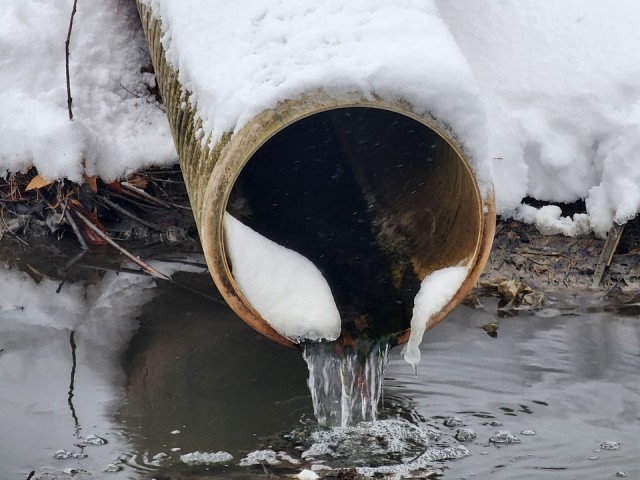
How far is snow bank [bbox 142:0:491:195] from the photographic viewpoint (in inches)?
109

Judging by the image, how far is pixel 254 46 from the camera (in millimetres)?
2967

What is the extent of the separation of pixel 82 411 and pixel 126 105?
1966mm

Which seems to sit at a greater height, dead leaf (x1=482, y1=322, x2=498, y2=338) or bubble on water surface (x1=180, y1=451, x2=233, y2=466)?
dead leaf (x1=482, y1=322, x2=498, y2=338)

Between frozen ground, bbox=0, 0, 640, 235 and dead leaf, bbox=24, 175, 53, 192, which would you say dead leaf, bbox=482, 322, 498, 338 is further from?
dead leaf, bbox=24, 175, 53, 192

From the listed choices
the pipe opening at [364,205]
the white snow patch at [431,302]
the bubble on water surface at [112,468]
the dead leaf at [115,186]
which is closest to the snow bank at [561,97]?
the pipe opening at [364,205]

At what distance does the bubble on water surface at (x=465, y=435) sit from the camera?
3.14 metres

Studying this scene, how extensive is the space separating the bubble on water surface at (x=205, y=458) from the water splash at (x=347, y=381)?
1.30 feet

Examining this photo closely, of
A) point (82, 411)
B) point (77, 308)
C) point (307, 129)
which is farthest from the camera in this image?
point (77, 308)

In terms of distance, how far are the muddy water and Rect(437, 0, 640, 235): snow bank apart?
0.61 m

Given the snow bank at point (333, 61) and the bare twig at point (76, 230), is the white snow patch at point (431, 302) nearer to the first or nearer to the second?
the snow bank at point (333, 61)

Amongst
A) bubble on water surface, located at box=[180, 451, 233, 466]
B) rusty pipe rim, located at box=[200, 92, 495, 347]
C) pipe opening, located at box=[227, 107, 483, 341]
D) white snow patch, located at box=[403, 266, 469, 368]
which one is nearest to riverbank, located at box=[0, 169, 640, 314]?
pipe opening, located at box=[227, 107, 483, 341]

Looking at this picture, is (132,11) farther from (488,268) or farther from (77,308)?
(488,268)

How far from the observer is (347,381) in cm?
331

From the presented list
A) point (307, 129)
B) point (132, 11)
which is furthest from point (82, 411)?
point (132, 11)
